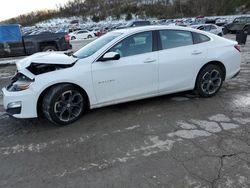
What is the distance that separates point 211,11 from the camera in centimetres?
7162

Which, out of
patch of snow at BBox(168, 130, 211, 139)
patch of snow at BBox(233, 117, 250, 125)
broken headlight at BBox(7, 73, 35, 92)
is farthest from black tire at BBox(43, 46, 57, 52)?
patch of snow at BBox(233, 117, 250, 125)

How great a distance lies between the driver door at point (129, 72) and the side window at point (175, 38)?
28cm

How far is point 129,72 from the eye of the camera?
15.7 ft

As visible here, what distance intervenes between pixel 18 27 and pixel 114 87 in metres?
9.56

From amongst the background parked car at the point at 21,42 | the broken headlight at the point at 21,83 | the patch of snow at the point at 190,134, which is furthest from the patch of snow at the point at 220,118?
the background parked car at the point at 21,42

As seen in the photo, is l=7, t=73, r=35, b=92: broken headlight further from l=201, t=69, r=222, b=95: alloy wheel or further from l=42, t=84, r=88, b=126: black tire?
l=201, t=69, r=222, b=95: alloy wheel

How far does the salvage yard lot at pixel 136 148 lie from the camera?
3.07 m

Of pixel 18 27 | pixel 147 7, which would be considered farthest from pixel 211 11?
pixel 18 27

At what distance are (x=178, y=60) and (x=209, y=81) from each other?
96 cm

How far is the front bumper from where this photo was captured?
4219 mm

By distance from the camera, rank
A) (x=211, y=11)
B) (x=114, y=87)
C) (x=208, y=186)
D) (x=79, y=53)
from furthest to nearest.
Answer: (x=211, y=11) < (x=79, y=53) < (x=114, y=87) < (x=208, y=186)

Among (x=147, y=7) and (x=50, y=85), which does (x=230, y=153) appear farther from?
(x=147, y=7)

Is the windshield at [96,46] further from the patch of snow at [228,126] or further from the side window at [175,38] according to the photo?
the patch of snow at [228,126]

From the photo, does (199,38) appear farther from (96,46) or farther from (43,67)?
(43,67)
